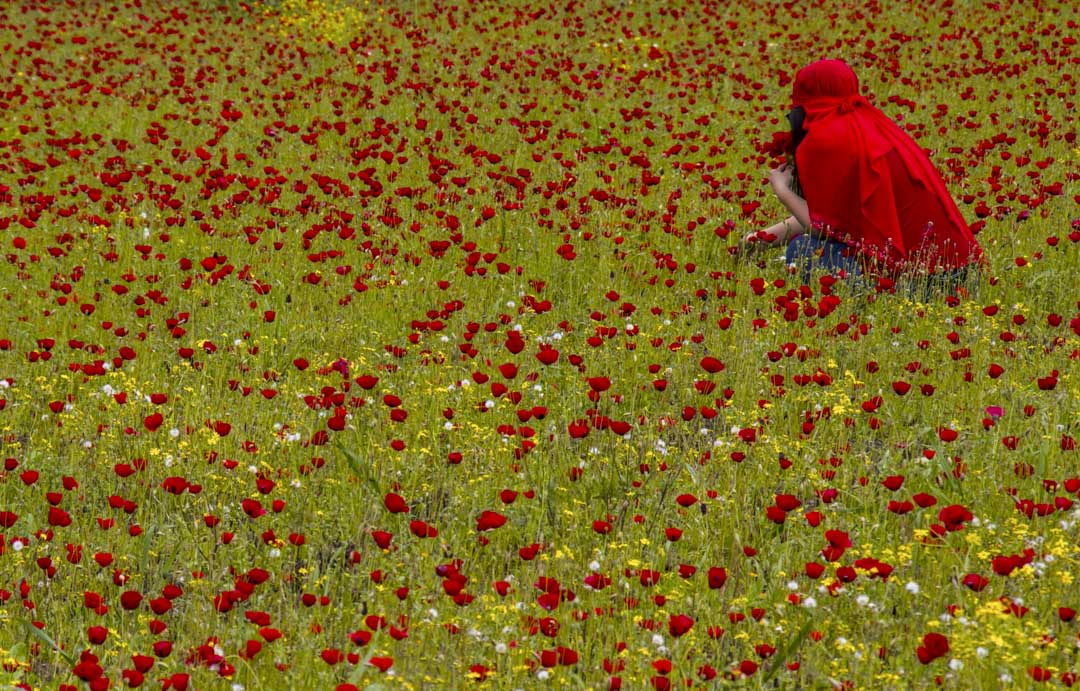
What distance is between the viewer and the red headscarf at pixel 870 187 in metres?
6.25

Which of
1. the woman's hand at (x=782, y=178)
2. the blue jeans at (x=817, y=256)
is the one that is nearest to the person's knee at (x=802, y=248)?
the blue jeans at (x=817, y=256)

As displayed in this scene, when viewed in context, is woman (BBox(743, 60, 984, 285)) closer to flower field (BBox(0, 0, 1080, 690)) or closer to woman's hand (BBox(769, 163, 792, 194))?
woman's hand (BBox(769, 163, 792, 194))

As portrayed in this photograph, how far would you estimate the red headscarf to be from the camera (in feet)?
20.5

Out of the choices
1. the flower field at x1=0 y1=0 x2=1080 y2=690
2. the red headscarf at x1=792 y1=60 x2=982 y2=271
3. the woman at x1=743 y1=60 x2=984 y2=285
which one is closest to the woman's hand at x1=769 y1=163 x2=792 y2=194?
the woman at x1=743 y1=60 x2=984 y2=285

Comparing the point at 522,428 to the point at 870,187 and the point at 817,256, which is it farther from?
the point at 870,187

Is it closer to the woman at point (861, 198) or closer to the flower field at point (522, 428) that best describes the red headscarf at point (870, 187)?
the woman at point (861, 198)

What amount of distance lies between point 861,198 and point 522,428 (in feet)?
9.36

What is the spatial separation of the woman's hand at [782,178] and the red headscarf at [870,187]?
0.83 feet

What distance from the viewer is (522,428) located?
14.4 feet

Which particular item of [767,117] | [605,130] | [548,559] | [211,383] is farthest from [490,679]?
[767,117]

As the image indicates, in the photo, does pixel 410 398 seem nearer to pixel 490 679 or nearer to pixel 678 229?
pixel 490 679

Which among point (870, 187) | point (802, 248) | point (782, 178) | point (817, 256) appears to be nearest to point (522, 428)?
point (817, 256)

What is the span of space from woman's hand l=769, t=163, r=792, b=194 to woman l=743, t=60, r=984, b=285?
113 mm

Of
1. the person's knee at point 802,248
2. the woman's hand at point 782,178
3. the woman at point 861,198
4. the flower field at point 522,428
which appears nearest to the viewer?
the flower field at point 522,428
